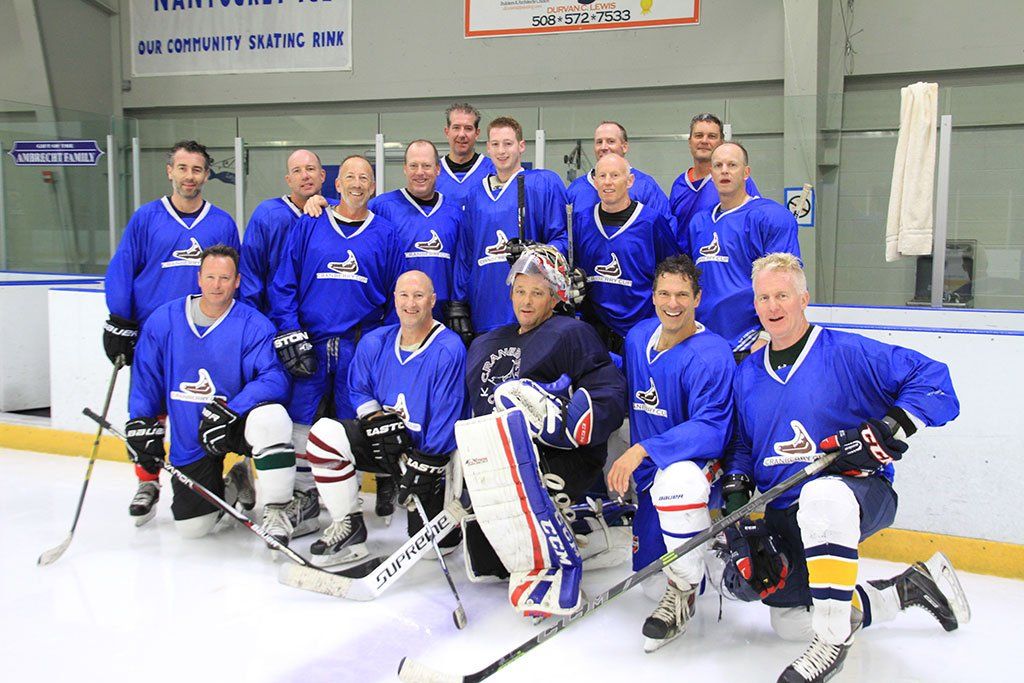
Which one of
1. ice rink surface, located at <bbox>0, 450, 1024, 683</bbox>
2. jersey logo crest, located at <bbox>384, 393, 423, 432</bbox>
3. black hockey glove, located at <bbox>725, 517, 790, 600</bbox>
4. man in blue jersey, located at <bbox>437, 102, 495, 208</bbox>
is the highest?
man in blue jersey, located at <bbox>437, 102, 495, 208</bbox>

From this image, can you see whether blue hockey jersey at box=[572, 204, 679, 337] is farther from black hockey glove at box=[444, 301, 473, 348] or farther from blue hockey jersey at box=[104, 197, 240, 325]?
blue hockey jersey at box=[104, 197, 240, 325]

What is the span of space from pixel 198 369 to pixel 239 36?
548 cm

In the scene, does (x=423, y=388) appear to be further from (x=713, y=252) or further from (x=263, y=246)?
(x=713, y=252)

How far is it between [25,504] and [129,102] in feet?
19.1

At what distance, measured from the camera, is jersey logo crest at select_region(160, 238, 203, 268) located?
3.13 m

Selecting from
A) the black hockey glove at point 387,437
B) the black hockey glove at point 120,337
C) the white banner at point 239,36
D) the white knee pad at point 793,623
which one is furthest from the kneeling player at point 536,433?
the white banner at point 239,36

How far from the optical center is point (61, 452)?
4043 mm

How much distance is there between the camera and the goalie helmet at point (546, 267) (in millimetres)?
2453

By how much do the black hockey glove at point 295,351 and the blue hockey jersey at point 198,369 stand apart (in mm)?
31

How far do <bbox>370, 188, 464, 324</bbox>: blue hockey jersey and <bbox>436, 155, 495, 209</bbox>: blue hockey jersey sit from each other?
0.12 m

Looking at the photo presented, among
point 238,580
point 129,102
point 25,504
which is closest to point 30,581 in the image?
point 238,580

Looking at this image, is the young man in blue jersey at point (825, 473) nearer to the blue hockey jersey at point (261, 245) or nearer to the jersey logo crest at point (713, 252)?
the jersey logo crest at point (713, 252)

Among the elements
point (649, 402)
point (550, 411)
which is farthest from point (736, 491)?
point (550, 411)

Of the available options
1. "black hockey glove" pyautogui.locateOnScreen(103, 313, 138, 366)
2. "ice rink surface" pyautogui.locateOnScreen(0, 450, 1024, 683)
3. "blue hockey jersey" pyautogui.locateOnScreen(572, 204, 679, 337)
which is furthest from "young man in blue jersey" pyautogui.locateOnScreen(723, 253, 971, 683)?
"black hockey glove" pyautogui.locateOnScreen(103, 313, 138, 366)
